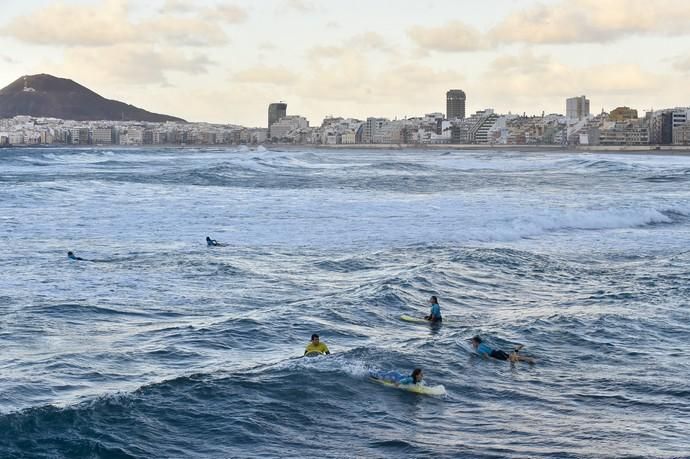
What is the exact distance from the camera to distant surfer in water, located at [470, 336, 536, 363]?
1781cm

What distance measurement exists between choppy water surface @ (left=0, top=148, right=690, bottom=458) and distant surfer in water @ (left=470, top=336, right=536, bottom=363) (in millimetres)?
313

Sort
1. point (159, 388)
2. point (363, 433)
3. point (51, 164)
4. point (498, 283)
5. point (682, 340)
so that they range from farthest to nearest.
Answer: point (51, 164) < point (498, 283) < point (682, 340) < point (159, 388) < point (363, 433)

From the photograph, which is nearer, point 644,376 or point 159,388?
point 159,388

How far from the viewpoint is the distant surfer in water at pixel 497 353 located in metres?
17.8

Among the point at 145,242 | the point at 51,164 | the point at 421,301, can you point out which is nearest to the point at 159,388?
the point at 421,301

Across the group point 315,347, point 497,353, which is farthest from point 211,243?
point 497,353

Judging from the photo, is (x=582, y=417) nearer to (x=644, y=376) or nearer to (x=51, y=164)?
(x=644, y=376)

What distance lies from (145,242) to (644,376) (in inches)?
760

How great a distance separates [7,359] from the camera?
16734 millimetres

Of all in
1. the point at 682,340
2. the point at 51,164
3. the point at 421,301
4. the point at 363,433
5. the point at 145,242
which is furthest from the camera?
the point at 51,164

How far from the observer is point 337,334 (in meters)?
19.6

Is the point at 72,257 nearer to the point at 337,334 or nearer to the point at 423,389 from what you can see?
the point at 337,334

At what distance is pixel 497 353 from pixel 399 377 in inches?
102

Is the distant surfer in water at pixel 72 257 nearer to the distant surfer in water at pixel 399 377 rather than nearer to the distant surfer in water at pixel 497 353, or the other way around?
the distant surfer in water at pixel 497 353
